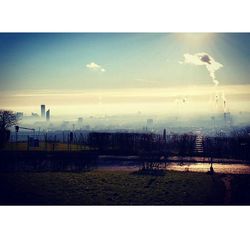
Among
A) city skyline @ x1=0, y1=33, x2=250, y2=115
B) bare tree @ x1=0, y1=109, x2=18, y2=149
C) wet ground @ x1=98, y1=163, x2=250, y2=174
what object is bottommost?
wet ground @ x1=98, y1=163, x2=250, y2=174

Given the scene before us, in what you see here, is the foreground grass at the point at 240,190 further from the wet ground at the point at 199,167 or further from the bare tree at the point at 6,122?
the bare tree at the point at 6,122

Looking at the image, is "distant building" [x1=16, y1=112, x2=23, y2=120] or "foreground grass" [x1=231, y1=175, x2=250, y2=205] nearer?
"foreground grass" [x1=231, y1=175, x2=250, y2=205]

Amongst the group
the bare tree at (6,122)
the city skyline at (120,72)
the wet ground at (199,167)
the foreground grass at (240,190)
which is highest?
the city skyline at (120,72)

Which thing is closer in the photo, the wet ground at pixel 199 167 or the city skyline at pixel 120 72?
the city skyline at pixel 120 72

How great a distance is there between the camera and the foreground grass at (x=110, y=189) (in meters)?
4.64

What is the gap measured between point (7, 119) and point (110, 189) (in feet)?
5.58

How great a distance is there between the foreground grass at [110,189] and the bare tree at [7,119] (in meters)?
0.66

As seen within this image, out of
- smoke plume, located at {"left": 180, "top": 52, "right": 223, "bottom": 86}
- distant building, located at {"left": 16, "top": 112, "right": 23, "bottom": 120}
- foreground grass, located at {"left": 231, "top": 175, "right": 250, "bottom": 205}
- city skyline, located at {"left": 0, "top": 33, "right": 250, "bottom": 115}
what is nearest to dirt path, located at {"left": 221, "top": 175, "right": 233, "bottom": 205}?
foreground grass, located at {"left": 231, "top": 175, "right": 250, "bottom": 205}

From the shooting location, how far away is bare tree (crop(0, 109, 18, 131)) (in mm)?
4734

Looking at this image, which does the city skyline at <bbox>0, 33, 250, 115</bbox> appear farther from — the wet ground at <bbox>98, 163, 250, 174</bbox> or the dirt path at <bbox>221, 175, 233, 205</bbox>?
the dirt path at <bbox>221, 175, 233, 205</bbox>

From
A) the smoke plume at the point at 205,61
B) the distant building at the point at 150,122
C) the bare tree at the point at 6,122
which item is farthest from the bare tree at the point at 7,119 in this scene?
the smoke plume at the point at 205,61

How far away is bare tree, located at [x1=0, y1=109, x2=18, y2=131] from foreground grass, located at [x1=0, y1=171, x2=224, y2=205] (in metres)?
Result: 0.66

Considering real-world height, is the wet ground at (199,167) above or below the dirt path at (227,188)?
above
